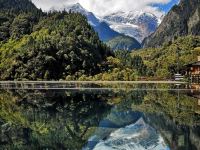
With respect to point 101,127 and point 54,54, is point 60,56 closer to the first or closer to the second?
point 54,54

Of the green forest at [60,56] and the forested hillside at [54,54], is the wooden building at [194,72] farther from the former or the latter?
the forested hillside at [54,54]

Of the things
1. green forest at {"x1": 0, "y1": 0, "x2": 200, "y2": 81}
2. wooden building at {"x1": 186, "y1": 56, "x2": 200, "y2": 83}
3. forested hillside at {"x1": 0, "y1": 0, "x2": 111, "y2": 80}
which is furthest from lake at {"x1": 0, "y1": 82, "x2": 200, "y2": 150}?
forested hillside at {"x1": 0, "y1": 0, "x2": 111, "y2": 80}

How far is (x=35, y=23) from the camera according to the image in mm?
159125

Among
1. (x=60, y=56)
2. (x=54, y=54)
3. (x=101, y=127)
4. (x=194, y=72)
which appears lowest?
(x=101, y=127)

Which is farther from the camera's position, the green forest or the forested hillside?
the forested hillside

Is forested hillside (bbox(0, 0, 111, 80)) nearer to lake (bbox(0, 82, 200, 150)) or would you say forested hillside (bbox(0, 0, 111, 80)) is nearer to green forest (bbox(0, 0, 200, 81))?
green forest (bbox(0, 0, 200, 81))

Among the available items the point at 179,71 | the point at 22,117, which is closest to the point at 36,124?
the point at 22,117

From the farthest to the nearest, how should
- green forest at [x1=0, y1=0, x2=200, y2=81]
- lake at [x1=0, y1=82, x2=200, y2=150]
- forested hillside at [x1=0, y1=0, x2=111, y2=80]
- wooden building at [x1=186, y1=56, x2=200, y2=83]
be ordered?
1. forested hillside at [x1=0, y1=0, x2=111, y2=80]
2. green forest at [x1=0, y1=0, x2=200, y2=81]
3. wooden building at [x1=186, y1=56, x2=200, y2=83]
4. lake at [x1=0, y1=82, x2=200, y2=150]

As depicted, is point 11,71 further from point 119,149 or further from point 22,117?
point 119,149

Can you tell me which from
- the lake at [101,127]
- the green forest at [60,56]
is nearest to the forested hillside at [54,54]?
the green forest at [60,56]

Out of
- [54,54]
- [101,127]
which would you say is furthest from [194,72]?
[101,127]

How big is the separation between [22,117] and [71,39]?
281 feet

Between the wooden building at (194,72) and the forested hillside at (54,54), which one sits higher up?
the forested hillside at (54,54)

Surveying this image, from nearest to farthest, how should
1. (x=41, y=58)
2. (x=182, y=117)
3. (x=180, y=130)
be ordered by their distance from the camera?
(x=180, y=130) < (x=182, y=117) < (x=41, y=58)
